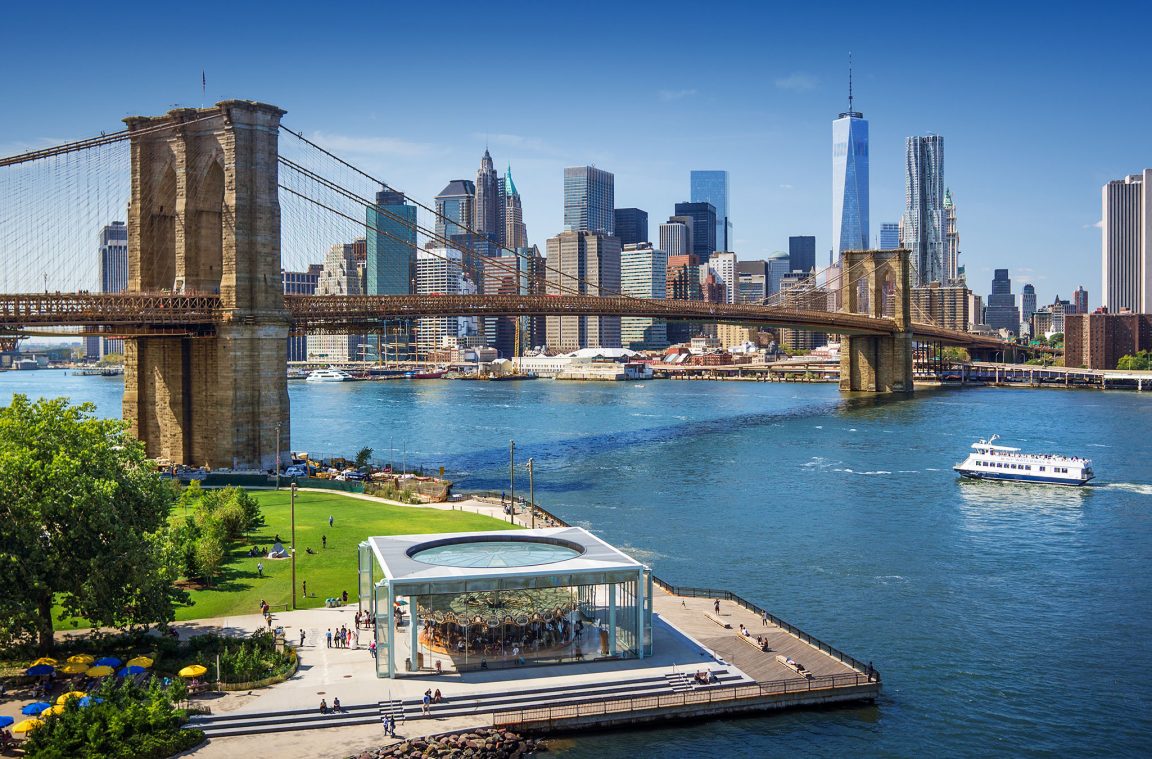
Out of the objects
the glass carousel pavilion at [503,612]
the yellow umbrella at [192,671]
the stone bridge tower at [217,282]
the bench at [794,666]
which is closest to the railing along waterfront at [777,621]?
the bench at [794,666]

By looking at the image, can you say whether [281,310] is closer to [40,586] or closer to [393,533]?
[393,533]

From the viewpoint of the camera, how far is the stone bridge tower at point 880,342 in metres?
147

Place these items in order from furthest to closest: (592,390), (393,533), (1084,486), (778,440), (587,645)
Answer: (592,390)
(778,440)
(1084,486)
(393,533)
(587,645)

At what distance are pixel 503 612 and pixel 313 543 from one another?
54.3ft

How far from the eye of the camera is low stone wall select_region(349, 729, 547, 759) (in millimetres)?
24250

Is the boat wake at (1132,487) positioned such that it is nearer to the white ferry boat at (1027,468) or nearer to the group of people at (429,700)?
the white ferry boat at (1027,468)

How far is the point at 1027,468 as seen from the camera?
68625 millimetres

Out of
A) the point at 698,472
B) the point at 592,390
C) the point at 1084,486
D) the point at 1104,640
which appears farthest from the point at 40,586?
the point at 592,390

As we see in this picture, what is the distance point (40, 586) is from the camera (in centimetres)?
2823

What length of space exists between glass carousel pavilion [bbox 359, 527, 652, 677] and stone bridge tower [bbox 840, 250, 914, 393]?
123 metres

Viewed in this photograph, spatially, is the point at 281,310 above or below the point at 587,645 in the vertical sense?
above

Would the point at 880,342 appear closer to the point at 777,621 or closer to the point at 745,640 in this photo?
the point at 777,621

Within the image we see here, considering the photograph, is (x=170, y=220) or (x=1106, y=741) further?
(x=170, y=220)

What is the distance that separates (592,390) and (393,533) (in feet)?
459
